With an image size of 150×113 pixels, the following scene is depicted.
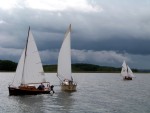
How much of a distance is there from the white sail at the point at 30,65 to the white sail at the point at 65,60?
8703 millimetres

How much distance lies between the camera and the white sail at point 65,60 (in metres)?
73.2

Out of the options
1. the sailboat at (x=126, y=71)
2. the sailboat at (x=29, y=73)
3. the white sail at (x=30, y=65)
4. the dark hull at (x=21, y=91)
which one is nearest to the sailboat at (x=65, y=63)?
the sailboat at (x=29, y=73)

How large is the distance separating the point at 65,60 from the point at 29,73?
11.2m

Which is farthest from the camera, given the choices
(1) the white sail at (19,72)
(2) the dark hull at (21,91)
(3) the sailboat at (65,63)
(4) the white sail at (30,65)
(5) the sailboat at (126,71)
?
(5) the sailboat at (126,71)

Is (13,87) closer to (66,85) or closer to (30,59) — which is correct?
(30,59)

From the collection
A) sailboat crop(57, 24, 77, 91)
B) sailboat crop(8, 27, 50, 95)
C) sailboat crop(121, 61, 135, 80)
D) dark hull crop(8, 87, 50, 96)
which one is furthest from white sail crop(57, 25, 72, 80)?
sailboat crop(121, 61, 135, 80)

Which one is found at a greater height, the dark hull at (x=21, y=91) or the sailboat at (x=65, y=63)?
the sailboat at (x=65, y=63)

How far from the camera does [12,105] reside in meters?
51.5

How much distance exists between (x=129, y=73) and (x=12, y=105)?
106 meters

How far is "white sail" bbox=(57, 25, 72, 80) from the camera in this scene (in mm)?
73250

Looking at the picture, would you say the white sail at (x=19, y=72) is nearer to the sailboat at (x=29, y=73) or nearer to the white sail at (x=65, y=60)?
the sailboat at (x=29, y=73)

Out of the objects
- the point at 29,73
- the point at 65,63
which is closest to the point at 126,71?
the point at 65,63

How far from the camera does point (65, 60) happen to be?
73.4 m

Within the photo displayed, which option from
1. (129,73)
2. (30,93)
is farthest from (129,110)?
(129,73)
